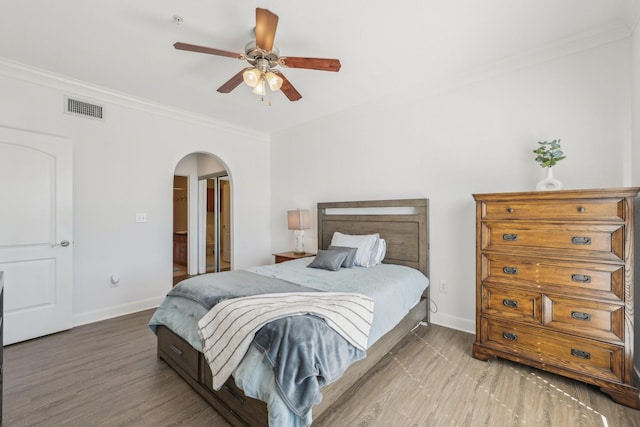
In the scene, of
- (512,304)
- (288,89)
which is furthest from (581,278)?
(288,89)

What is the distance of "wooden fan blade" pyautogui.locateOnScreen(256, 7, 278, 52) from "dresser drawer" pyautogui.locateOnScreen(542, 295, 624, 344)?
2.69 m

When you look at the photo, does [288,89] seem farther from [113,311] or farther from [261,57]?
[113,311]

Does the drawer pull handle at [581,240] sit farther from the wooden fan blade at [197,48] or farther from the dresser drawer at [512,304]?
the wooden fan blade at [197,48]

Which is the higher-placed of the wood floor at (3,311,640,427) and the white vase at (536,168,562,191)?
the white vase at (536,168,562,191)

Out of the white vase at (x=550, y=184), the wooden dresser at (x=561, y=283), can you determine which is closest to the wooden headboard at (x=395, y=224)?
the wooden dresser at (x=561, y=283)

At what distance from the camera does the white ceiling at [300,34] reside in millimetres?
2002

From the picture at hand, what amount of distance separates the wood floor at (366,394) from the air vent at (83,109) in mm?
2407

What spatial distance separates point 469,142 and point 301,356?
2682 mm

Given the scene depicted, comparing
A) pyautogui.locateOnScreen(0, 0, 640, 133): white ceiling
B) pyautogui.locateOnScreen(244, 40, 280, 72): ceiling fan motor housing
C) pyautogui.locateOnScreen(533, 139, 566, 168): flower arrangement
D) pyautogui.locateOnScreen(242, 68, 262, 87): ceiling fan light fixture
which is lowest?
pyautogui.locateOnScreen(533, 139, 566, 168): flower arrangement

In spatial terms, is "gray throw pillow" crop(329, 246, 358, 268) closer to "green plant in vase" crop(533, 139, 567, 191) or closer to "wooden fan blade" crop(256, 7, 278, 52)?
"green plant in vase" crop(533, 139, 567, 191)

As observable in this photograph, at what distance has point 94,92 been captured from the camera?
3.21 metres

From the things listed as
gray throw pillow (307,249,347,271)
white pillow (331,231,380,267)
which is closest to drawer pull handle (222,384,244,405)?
gray throw pillow (307,249,347,271)

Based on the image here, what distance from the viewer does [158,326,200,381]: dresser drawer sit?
1.95 m

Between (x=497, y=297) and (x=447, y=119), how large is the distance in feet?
6.17
